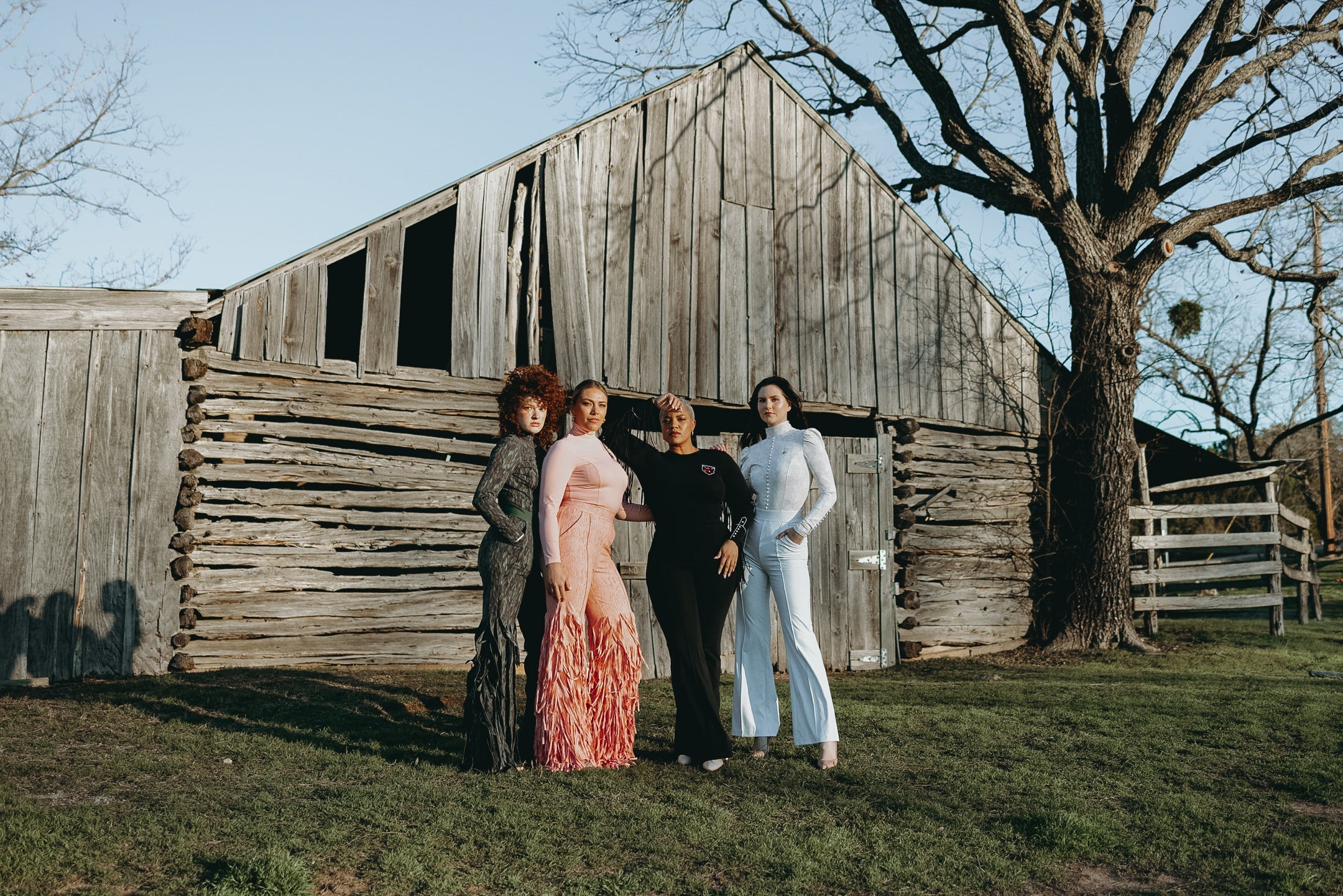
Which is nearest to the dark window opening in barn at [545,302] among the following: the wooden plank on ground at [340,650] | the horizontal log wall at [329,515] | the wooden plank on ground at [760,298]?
the horizontal log wall at [329,515]

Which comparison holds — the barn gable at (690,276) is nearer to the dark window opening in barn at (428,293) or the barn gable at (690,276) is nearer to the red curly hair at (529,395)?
the dark window opening in barn at (428,293)

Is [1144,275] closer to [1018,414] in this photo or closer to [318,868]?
[1018,414]

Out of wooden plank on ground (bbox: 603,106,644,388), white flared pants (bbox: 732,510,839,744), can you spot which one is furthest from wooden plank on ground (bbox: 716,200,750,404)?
white flared pants (bbox: 732,510,839,744)

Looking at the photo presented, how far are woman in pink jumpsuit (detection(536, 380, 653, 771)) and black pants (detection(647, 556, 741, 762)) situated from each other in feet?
0.67

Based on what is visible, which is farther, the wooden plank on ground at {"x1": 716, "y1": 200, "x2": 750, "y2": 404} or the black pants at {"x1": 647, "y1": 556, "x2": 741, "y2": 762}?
the wooden plank on ground at {"x1": 716, "y1": 200, "x2": 750, "y2": 404}

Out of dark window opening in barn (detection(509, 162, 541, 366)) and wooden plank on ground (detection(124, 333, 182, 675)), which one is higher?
dark window opening in barn (detection(509, 162, 541, 366))

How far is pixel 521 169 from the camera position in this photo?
9125mm

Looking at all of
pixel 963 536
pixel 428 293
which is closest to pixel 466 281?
pixel 428 293

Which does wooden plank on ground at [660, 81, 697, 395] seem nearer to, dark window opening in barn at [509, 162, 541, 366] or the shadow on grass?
dark window opening in barn at [509, 162, 541, 366]

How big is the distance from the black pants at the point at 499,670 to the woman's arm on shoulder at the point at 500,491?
72mm

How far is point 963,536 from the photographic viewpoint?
36.4 feet

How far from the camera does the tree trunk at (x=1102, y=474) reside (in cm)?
1076

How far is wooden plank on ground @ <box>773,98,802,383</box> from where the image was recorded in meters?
10.1

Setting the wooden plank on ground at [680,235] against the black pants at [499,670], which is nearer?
the black pants at [499,670]
